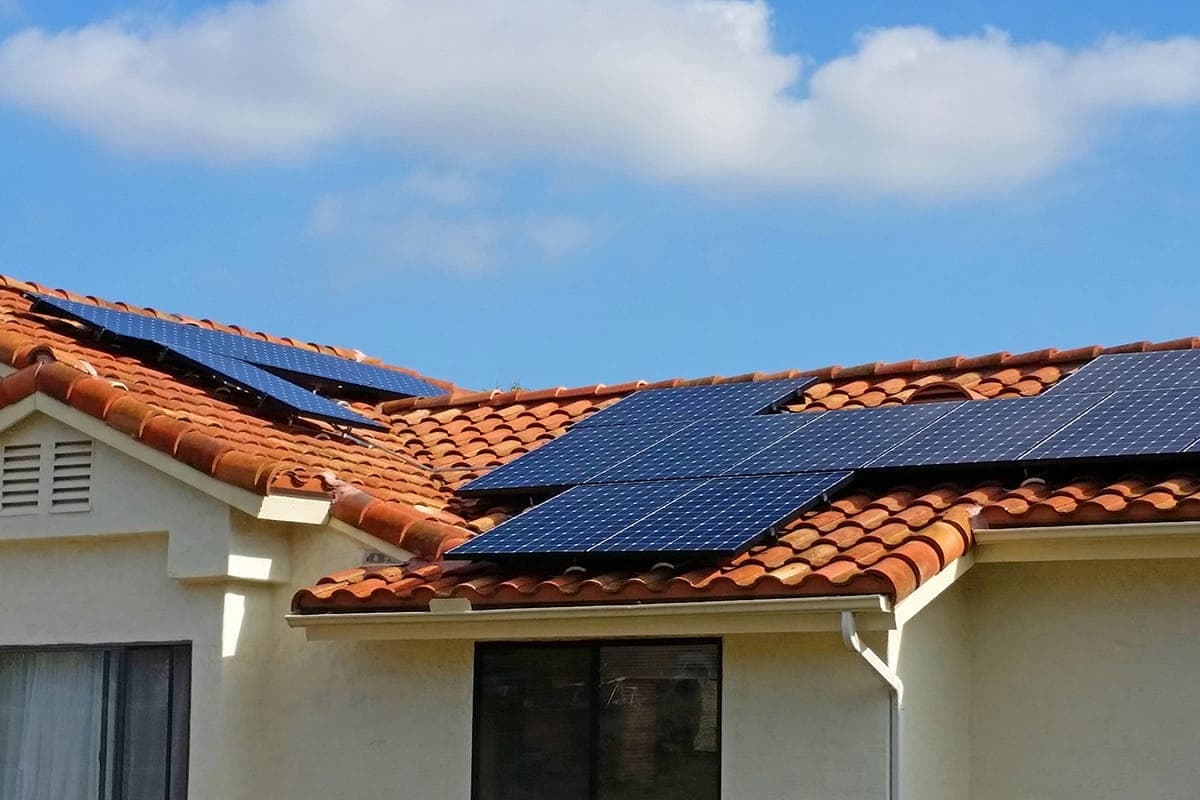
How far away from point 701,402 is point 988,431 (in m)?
3.36

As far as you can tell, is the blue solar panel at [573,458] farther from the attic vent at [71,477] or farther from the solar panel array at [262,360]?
the attic vent at [71,477]

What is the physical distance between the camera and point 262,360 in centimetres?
1788

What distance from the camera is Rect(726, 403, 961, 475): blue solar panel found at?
44.4ft

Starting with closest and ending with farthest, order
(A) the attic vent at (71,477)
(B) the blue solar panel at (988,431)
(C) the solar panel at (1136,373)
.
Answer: (B) the blue solar panel at (988,431) → (C) the solar panel at (1136,373) → (A) the attic vent at (71,477)

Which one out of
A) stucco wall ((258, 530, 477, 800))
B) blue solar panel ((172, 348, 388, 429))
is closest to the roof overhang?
stucco wall ((258, 530, 477, 800))

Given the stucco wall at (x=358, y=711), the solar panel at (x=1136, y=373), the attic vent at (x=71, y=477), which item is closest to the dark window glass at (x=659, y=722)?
the stucco wall at (x=358, y=711)

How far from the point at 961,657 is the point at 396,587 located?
160 inches

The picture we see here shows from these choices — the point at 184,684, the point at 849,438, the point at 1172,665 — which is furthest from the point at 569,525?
the point at 1172,665

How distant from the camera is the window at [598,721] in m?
12.3

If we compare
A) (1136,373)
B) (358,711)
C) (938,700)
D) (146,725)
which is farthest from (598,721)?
(1136,373)

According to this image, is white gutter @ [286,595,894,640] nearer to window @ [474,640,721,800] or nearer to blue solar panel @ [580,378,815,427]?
window @ [474,640,721,800]

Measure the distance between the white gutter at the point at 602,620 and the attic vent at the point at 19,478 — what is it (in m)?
2.70

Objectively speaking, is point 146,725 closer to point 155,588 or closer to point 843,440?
point 155,588

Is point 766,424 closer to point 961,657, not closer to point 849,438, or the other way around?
point 849,438
